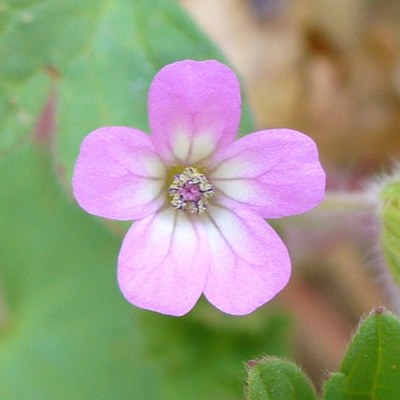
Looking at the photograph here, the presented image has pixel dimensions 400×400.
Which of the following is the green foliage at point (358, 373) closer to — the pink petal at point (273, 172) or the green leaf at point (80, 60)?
the pink petal at point (273, 172)

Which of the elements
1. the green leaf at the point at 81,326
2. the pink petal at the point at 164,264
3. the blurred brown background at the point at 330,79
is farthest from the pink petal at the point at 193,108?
the blurred brown background at the point at 330,79

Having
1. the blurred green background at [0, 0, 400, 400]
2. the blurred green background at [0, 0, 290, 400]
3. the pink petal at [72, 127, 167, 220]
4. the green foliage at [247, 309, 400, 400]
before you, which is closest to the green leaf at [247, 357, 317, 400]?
the green foliage at [247, 309, 400, 400]

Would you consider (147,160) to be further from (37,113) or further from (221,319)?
(221,319)

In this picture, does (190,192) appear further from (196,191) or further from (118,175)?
(118,175)

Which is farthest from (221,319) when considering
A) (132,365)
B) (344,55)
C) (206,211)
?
(344,55)

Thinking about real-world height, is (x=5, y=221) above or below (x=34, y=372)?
above
